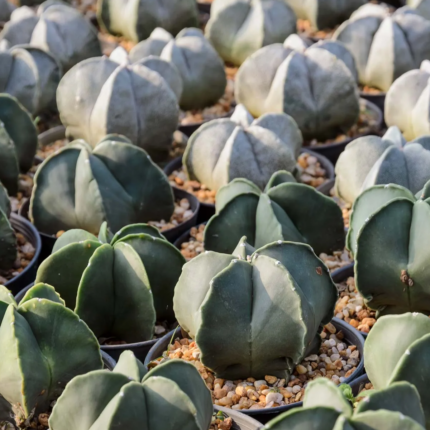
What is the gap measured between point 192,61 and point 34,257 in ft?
4.02

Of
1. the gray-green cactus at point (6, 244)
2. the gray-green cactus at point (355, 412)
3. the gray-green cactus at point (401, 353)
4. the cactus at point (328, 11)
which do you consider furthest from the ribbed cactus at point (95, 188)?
the cactus at point (328, 11)

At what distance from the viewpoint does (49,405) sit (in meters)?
1.68

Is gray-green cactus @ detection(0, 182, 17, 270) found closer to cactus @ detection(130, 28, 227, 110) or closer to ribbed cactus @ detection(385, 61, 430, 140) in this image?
cactus @ detection(130, 28, 227, 110)

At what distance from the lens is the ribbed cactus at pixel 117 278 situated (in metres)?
1.88

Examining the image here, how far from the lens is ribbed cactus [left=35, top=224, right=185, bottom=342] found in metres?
1.88

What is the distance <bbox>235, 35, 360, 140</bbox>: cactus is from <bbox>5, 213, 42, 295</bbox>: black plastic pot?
1.01 m

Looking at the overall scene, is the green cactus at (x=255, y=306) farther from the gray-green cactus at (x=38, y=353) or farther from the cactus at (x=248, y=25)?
the cactus at (x=248, y=25)

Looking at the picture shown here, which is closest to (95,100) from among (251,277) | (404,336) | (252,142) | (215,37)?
(252,142)

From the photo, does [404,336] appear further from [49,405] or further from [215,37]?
[215,37]

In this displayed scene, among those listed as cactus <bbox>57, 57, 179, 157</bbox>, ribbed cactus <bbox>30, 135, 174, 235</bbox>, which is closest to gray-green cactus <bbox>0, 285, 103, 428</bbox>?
ribbed cactus <bbox>30, 135, 174, 235</bbox>

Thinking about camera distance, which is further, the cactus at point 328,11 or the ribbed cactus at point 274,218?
the cactus at point 328,11

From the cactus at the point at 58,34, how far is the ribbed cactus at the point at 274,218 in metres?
1.46

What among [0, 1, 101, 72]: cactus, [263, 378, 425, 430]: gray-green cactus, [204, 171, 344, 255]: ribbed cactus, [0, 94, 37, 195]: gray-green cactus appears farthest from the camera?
[0, 1, 101, 72]: cactus

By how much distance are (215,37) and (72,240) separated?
1819 mm
